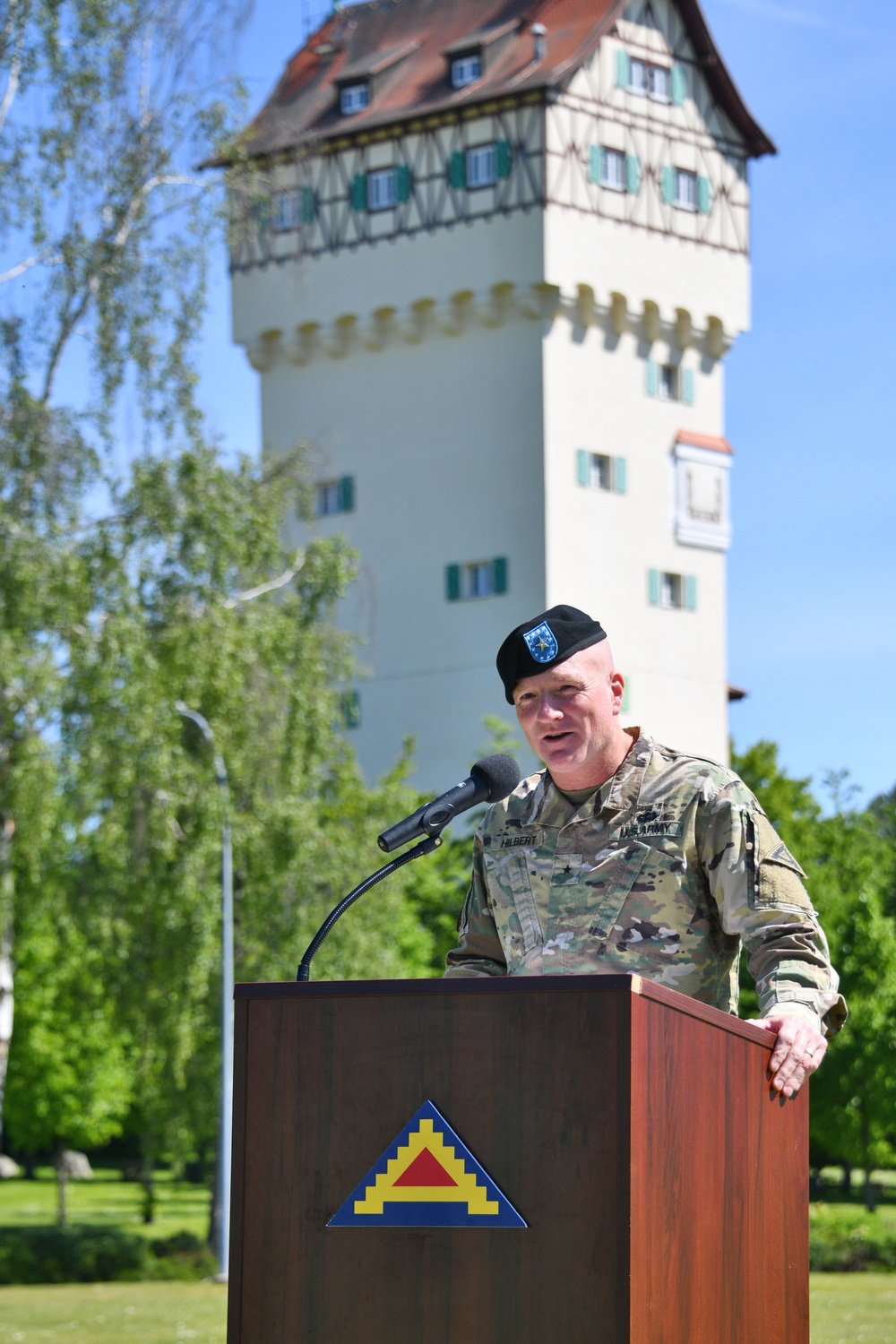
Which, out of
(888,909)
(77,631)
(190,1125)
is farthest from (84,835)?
(888,909)

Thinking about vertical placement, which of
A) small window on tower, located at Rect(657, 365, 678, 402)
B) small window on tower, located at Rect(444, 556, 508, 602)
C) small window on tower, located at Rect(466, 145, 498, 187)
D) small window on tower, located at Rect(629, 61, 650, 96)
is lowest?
small window on tower, located at Rect(444, 556, 508, 602)

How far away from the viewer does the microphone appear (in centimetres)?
418

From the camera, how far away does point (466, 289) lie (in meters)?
40.5

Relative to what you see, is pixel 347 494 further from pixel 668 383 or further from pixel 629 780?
pixel 629 780

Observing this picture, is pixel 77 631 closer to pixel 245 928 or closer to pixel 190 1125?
pixel 245 928

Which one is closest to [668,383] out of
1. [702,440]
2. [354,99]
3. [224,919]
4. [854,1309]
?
[702,440]

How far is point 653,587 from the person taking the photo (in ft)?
137

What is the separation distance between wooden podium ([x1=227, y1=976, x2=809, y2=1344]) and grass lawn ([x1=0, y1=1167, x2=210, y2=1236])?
36848 mm

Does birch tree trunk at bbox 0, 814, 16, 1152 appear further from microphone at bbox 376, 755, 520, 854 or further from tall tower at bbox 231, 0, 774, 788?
microphone at bbox 376, 755, 520, 854

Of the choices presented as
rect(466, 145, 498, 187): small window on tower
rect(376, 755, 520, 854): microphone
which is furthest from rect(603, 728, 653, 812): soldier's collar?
rect(466, 145, 498, 187): small window on tower

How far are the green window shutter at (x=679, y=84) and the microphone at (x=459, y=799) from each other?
39.6 m

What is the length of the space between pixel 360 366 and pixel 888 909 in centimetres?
1737

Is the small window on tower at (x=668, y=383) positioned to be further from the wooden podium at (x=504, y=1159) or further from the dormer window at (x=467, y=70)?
the wooden podium at (x=504, y=1159)

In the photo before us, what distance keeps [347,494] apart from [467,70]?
27.4 ft
